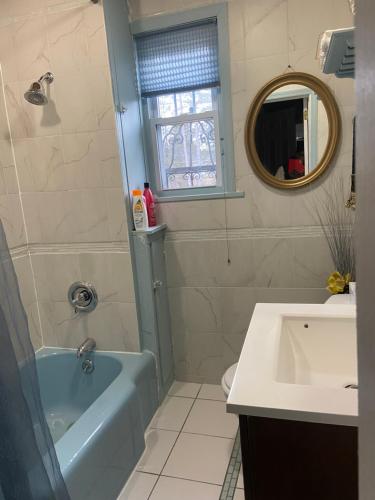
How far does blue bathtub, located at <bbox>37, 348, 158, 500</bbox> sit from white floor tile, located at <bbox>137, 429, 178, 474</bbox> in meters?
0.05

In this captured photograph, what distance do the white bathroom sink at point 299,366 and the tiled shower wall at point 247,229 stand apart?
774 millimetres

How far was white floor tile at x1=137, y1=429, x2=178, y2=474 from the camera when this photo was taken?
175 cm

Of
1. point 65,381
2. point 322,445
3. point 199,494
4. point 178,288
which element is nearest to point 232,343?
point 178,288

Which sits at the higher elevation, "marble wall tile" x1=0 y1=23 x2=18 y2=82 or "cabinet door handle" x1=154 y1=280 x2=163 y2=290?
"marble wall tile" x1=0 y1=23 x2=18 y2=82

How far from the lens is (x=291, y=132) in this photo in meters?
1.92

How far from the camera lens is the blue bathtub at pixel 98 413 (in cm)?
141

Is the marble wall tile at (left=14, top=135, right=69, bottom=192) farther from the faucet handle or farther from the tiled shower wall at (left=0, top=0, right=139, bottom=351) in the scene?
the faucet handle

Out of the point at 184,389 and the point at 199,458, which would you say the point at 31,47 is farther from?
the point at 199,458

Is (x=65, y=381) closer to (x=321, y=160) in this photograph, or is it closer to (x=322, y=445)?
(x=322, y=445)

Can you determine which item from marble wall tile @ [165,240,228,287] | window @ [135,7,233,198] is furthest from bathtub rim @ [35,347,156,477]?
window @ [135,7,233,198]

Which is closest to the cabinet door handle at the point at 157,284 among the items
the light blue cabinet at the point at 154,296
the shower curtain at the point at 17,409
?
the light blue cabinet at the point at 154,296

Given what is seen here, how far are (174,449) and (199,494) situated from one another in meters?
0.31

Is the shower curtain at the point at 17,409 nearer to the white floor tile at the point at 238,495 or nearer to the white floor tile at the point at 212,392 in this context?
the white floor tile at the point at 238,495

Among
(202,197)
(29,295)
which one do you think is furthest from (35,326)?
(202,197)
